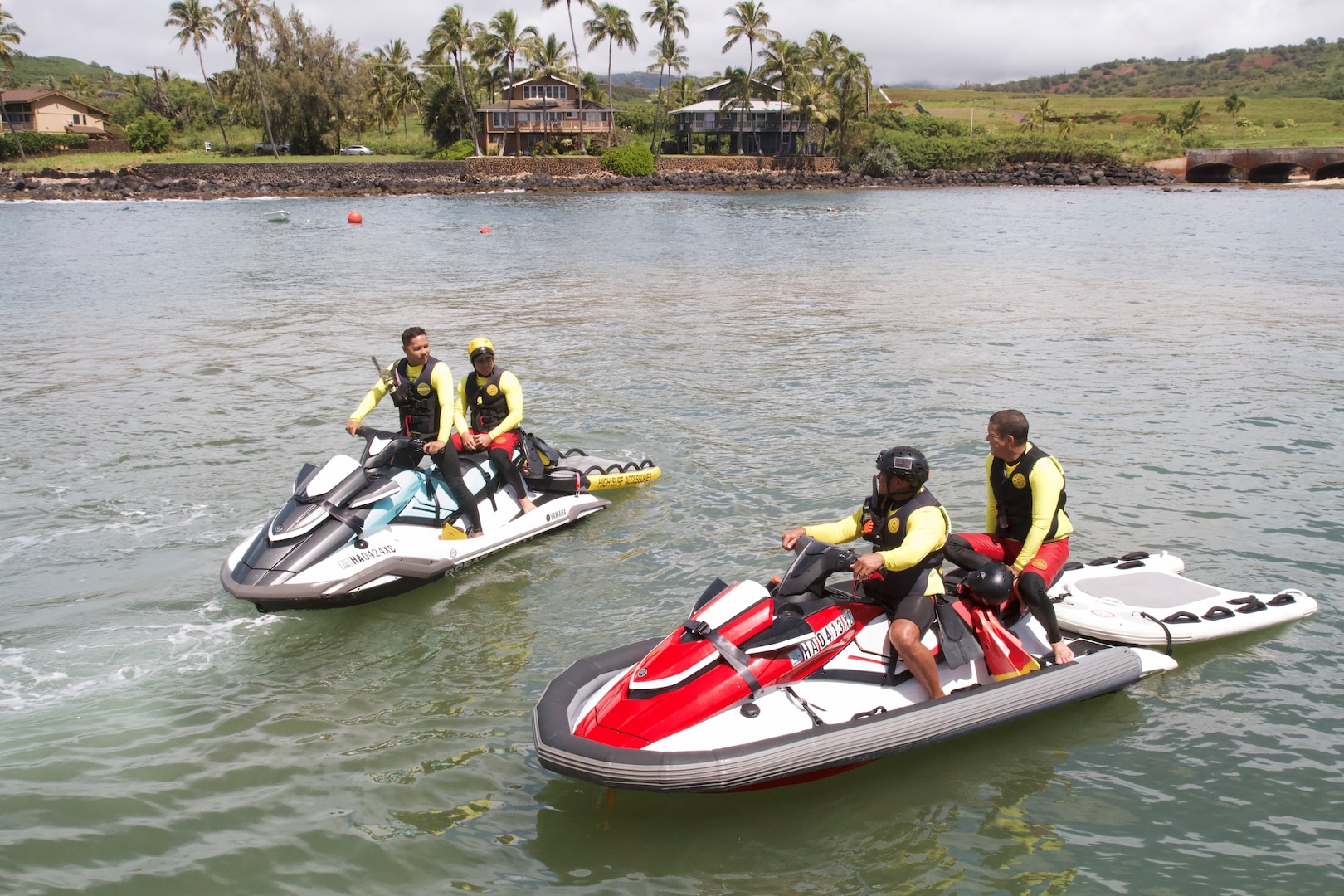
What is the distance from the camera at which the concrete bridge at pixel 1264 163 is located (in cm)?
8050

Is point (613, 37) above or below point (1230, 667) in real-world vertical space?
above

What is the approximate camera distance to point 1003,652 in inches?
251

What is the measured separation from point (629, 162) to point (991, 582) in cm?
8261

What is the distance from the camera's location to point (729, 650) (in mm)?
5566

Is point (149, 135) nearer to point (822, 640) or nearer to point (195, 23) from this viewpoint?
point (195, 23)

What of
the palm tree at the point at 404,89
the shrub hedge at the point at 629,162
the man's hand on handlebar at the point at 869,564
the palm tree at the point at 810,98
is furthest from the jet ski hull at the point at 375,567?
the palm tree at the point at 404,89

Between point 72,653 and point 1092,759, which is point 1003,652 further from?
point 72,653

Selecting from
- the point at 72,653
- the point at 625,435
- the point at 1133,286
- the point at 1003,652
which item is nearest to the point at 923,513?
the point at 1003,652

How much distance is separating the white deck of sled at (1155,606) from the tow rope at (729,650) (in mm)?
3057

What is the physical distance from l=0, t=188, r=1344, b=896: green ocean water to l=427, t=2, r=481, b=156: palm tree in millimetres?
68097

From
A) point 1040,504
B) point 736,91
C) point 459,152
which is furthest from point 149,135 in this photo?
point 1040,504

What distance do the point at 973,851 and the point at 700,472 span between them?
272 inches

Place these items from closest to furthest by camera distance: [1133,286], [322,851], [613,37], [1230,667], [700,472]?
1. [322,851]
2. [1230,667]
3. [700,472]
4. [1133,286]
5. [613,37]

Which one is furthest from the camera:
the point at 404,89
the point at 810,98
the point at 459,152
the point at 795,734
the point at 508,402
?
the point at 404,89
